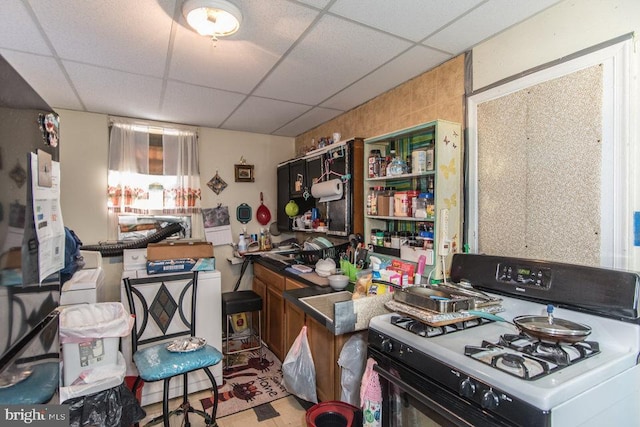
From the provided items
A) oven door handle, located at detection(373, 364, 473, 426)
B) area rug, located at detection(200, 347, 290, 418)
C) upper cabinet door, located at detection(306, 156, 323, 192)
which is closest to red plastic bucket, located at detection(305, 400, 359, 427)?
oven door handle, located at detection(373, 364, 473, 426)

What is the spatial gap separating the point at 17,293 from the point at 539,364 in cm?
143

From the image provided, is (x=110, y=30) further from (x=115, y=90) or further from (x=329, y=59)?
(x=329, y=59)

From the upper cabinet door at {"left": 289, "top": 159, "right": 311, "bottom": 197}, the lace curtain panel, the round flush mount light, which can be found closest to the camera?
the round flush mount light

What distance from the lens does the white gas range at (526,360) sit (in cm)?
88

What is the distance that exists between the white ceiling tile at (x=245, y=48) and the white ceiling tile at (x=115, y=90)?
37cm

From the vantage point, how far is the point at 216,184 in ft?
12.1

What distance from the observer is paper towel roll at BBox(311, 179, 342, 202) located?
2.67 m

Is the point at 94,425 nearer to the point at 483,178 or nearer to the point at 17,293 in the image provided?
the point at 17,293

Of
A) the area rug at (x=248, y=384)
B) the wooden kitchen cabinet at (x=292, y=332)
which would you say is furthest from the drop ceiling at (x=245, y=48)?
the area rug at (x=248, y=384)

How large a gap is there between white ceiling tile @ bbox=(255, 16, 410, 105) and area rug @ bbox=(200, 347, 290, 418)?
2.37 metres

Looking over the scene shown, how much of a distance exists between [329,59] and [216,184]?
224cm

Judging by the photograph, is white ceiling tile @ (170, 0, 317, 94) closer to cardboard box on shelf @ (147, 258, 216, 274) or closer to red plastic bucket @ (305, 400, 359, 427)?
cardboard box on shelf @ (147, 258, 216, 274)

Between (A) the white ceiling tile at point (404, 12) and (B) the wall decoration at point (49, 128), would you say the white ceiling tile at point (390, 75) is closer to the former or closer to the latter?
(A) the white ceiling tile at point (404, 12)

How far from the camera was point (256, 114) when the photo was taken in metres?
3.16
